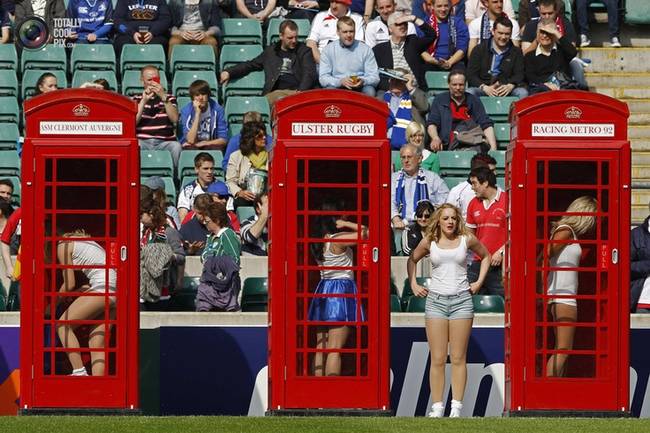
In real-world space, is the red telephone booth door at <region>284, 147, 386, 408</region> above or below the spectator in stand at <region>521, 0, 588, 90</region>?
below

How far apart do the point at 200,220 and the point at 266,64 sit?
17.2 ft

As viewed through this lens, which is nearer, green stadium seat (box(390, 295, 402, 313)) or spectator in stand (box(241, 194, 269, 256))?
green stadium seat (box(390, 295, 402, 313))

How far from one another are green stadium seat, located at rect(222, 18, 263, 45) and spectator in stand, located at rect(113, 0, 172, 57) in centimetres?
85

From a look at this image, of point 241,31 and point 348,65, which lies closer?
point 348,65

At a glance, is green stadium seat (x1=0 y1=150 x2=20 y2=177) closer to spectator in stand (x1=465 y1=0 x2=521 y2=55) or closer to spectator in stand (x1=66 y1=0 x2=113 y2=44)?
spectator in stand (x1=66 y1=0 x2=113 y2=44)

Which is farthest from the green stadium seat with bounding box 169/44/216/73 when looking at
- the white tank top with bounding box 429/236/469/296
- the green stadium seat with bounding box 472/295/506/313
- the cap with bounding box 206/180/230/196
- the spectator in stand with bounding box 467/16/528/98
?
the white tank top with bounding box 429/236/469/296

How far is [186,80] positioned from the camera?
69.6ft

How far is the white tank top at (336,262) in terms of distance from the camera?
1416cm

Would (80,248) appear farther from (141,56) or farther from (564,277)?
(141,56)

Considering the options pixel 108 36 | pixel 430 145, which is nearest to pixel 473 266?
pixel 430 145

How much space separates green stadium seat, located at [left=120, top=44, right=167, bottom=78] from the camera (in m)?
21.3

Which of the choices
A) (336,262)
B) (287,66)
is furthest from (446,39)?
(336,262)

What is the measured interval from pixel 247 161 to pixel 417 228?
2475 mm

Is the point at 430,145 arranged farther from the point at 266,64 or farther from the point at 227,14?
the point at 227,14
